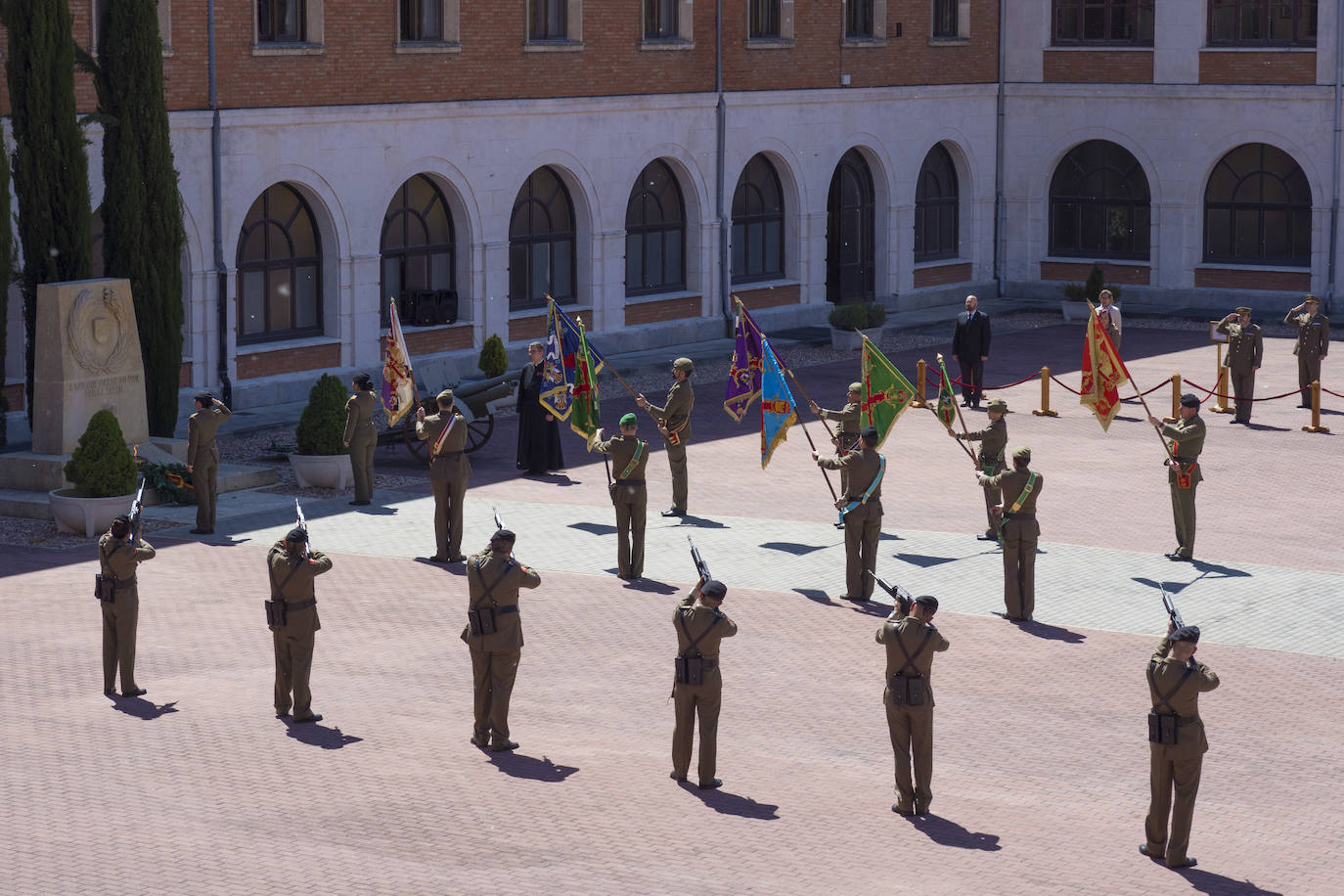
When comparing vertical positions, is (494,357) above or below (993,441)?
above

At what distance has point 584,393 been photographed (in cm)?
2208

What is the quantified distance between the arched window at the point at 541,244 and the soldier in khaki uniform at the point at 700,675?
19609 millimetres

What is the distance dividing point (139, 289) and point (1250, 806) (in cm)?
1609

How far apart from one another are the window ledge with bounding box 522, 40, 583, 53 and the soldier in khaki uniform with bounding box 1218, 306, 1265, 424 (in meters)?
11.2

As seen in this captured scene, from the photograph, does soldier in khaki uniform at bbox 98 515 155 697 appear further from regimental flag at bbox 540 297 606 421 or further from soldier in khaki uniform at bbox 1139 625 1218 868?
regimental flag at bbox 540 297 606 421

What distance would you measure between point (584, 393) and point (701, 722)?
9.49 m

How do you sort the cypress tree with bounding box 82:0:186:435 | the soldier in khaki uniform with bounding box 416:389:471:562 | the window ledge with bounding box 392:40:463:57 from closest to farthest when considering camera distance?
the soldier in khaki uniform with bounding box 416:389:471:562, the cypress tree with bounding box 82:0:186:435, the window ledge with bounding box 392:40:463:57

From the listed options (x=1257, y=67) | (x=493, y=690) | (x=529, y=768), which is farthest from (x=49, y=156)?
(x=1257, y=67)

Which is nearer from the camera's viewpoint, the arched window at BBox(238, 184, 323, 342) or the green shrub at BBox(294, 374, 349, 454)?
the green shrub at BBox(294, 374, 349, 454)

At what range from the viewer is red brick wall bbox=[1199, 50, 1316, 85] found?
37969 millimetres

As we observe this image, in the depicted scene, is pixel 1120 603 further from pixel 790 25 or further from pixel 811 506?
pixel 790 25

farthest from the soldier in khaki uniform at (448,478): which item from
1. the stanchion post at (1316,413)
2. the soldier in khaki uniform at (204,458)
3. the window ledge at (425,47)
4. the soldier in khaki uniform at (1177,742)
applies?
the stanchion post at (1316,413)

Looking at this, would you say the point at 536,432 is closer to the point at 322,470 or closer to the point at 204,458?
the point at 322,470

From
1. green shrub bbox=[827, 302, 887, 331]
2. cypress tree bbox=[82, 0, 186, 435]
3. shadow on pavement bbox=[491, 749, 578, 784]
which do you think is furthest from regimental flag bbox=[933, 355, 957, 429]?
green shrub bbox=[827, 302, 887, 331]
